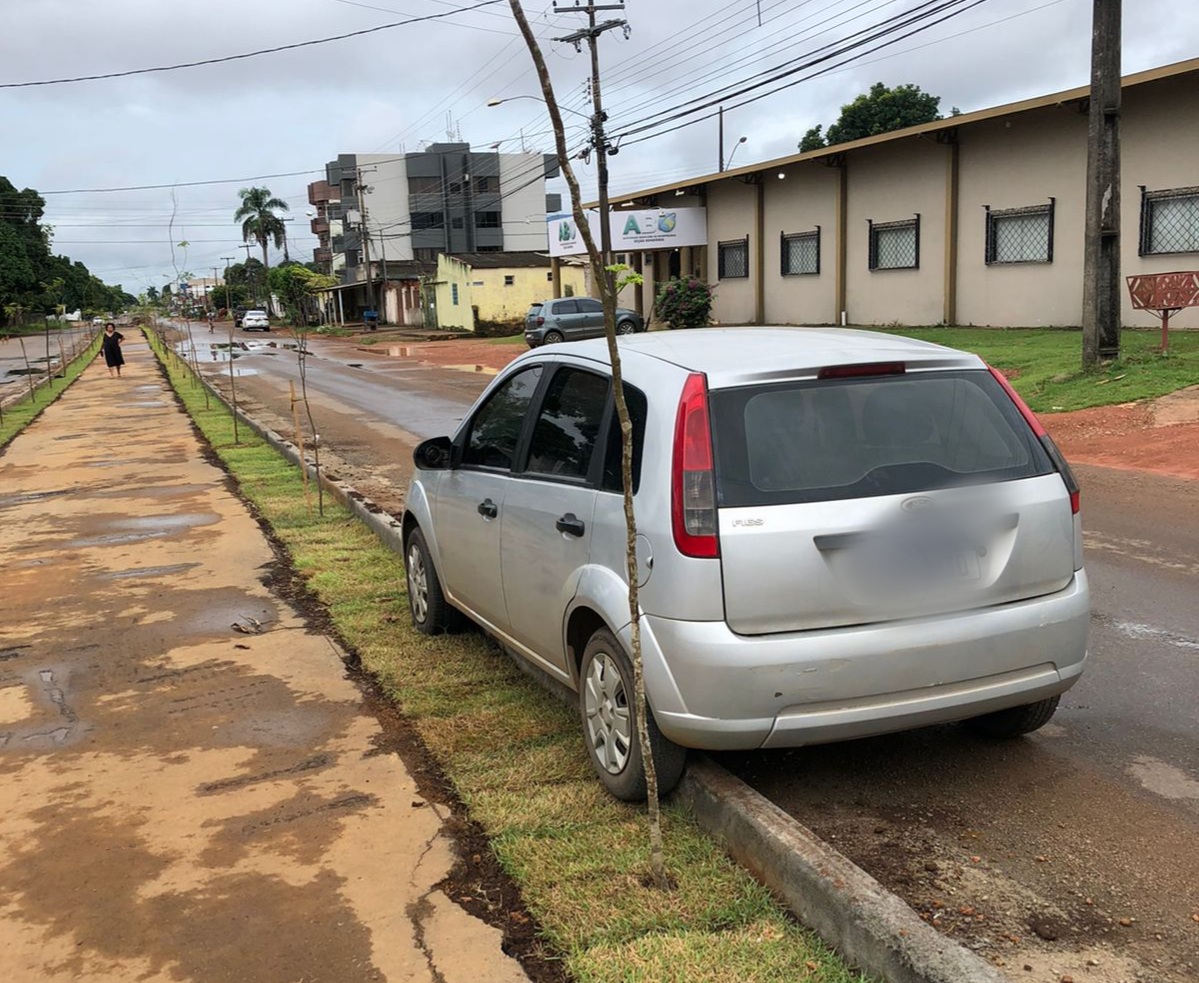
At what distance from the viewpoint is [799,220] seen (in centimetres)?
3002

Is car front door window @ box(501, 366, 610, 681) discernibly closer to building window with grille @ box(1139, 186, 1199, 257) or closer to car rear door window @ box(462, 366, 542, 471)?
car rear door window @ box(462, 366, 542, 471)

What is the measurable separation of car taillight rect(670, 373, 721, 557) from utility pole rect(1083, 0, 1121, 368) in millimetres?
13280

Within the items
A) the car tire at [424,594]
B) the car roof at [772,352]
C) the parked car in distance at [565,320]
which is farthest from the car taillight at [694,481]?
the parked car in distance at [565,320]

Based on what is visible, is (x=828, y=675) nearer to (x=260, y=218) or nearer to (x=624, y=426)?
(x=624, y=426)

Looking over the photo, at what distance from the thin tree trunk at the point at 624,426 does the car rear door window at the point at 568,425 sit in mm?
812

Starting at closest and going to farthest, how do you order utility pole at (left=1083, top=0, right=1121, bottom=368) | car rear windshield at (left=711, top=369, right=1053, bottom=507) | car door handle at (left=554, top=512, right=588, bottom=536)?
car rear windshield at (left=711, top=369, right=1053, bottom=507), car door handle at (left=554, top=512, right=588, bottom=536), utility pole at (left=1083, top=0, right=1121, bottom=368)

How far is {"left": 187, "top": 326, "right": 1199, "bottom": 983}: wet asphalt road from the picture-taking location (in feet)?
10.1

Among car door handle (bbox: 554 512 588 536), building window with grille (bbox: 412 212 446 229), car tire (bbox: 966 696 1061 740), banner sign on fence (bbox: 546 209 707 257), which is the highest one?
building window with grille (bbox: 412 212 446 229)

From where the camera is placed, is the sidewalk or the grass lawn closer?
the sidewalk

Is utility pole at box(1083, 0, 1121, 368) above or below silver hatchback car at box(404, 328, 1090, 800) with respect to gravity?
above

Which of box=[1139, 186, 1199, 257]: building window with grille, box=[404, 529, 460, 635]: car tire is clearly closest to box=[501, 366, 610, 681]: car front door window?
box=[404, 529, 460, 635]: car tire

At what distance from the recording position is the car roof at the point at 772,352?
3770 millimetres

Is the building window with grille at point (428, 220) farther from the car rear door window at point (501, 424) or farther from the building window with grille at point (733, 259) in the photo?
the car rear door window at point (501, 424)

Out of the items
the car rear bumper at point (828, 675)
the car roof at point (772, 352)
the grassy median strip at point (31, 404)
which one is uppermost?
the car roof at point (772, 352)
